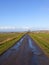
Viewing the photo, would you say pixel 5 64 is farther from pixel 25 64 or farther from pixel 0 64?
pixel 25 64

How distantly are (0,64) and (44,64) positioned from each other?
3.82 meters

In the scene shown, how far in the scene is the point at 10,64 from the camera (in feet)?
44.4

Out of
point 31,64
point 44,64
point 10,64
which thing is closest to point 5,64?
point 10,64

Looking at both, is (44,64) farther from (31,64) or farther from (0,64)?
(0,64)

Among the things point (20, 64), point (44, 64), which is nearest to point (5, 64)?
point (20, 64)

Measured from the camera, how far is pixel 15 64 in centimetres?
1351

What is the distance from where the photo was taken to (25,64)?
1352 centimetres

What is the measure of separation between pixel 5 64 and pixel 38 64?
2843 millimetres

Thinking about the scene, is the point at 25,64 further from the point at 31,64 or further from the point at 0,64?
the point at 0,64

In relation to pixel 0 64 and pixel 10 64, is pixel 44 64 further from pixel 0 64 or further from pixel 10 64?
pixel 0 64

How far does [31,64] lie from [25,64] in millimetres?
519

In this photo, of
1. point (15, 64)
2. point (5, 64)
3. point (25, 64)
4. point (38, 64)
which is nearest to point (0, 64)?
point (5, 64)

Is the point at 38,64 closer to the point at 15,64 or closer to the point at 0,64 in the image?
the point at 15,64

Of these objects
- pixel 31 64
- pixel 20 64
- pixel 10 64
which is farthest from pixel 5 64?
pixel 31 64
